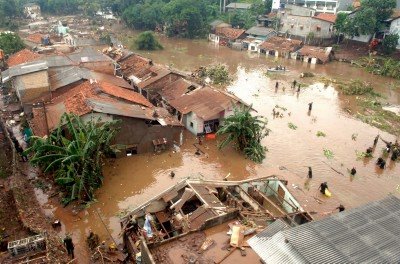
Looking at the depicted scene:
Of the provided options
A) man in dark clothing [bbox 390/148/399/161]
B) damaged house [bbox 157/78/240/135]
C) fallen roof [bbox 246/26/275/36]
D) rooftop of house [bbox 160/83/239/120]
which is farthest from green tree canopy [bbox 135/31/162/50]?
man in dark clothing [bbox 390/148/399/161]

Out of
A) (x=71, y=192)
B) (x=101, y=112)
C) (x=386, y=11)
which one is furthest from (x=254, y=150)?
(x=386, y=11)

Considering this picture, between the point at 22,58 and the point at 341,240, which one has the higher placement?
the point at 341,240

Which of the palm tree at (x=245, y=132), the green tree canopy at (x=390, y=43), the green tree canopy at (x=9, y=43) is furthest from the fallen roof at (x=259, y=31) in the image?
the palm tree at (x=245, y=132)

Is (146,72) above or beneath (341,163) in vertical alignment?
above

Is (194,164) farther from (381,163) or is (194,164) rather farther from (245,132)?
(381,163)

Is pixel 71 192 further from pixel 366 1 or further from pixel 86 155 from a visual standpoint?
pixel 366 1

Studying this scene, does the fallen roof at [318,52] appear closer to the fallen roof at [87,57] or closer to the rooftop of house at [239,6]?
the rooftop of house at [239,6]

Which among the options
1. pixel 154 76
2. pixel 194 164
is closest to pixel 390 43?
pixel 154 76
